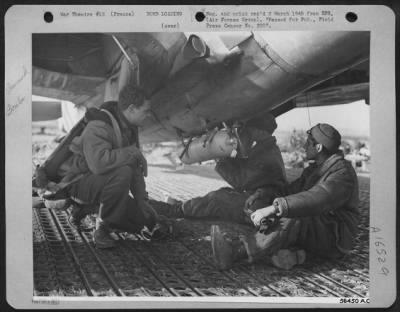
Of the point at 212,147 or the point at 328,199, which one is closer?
the point at 328,199

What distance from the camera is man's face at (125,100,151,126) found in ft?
5.16

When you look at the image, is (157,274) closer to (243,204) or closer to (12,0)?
(243,204)

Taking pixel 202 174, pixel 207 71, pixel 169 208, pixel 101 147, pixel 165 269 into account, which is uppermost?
pixel 207 71

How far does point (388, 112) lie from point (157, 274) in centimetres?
99

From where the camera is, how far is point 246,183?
5.20 ft

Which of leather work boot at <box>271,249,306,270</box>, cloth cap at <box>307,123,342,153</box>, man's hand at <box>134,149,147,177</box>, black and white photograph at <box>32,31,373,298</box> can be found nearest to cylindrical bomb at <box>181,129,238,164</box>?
black and white photograph at <box>32,31,373,298</box>

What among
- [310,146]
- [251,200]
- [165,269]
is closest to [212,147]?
[251,200]

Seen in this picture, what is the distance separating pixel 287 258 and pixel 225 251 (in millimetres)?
219

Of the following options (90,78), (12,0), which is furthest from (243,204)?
(12,0)

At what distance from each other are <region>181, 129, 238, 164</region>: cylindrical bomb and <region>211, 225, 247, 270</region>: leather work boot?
0.29m

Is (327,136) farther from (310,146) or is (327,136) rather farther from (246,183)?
(246,183)

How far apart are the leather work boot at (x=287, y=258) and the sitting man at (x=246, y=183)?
0.16 metres

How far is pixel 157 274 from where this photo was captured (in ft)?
5.05

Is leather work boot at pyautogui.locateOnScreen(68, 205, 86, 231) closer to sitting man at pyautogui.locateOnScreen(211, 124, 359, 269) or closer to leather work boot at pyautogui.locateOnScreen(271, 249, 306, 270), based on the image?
sitting man at pyautogui.locateOnScreen(211, 124, 359, 269)
